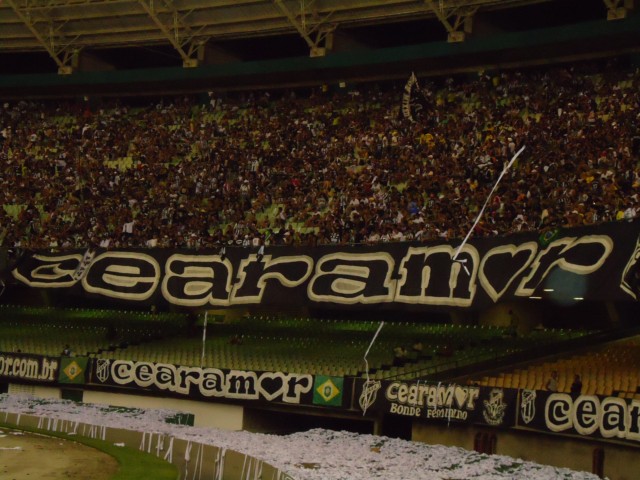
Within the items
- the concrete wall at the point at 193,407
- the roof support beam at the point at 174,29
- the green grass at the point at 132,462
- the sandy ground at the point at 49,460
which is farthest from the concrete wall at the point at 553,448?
the roof support beam at the point at 174,29

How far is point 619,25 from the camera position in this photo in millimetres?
30250

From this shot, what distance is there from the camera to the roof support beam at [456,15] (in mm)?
32406

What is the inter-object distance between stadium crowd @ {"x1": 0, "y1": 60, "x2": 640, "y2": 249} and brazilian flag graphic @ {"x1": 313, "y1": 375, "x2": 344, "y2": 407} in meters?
4.91

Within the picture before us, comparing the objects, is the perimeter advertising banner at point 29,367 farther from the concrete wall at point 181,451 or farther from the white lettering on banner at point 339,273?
the concrete wall at point 181,451

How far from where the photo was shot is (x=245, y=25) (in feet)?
124

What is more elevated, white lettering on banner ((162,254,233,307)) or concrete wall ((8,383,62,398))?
white lettering on banner ((162,254,233,307))

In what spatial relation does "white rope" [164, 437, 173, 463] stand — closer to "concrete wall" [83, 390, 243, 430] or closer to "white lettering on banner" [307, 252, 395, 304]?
"concrete wall" [83, 390, 243, 430]

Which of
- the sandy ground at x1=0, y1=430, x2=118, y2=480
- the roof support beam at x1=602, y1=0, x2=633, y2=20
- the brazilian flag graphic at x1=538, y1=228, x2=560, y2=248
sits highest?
the roof support beam at x1=602, y1=0, x2=633, y2=20

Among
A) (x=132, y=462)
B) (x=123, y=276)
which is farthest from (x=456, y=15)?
(x=132, y=462)

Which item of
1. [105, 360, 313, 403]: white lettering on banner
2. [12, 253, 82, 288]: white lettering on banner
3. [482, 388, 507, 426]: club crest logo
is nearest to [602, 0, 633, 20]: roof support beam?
[482, 388, 507, 426]: club crest logo

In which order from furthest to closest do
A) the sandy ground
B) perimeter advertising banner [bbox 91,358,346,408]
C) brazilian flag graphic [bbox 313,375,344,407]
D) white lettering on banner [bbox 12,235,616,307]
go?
perimeter advertising banner [bbox 91,358,346,408] → brazilian flag graphic [bbox 313,375,344,407] → white lettering on banner [bbox 12,235,616,307] → the sandy ground

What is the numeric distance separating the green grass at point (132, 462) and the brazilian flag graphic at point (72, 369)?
→ 311 inches

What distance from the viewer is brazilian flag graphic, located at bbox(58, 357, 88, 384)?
29672mm

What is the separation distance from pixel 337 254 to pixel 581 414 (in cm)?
896
